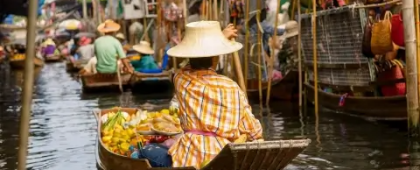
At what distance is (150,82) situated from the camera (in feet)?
57.0

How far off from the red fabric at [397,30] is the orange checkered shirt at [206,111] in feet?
12.7

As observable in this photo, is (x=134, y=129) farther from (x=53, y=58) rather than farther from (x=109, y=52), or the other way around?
(x=53, y=58)

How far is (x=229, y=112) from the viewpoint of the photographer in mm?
5766

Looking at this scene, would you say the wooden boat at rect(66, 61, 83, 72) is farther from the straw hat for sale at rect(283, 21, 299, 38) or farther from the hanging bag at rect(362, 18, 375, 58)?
the hanging bag at rect(362, 18, 375, 58)

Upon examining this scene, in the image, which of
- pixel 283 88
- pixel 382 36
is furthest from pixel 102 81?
pixel 382 36

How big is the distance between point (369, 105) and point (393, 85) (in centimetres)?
66

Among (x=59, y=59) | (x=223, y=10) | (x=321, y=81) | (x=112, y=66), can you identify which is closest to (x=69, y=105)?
(x=112, y=66)

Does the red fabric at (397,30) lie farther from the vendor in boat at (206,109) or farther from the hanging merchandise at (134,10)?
the hanging merchandise at (134,10)

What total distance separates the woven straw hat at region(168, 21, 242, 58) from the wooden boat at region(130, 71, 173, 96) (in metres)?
11.0

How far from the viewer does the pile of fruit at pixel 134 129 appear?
6934 millimetres

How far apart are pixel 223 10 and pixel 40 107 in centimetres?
412

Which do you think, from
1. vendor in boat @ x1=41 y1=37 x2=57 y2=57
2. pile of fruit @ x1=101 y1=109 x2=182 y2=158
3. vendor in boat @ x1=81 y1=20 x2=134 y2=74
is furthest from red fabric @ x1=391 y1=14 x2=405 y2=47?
vendor in boat @ x1=41 y1=37 x2=57 y2=57

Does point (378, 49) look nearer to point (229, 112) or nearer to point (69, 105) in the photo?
A: point (229, 112)

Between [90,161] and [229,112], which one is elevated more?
[229,112]
